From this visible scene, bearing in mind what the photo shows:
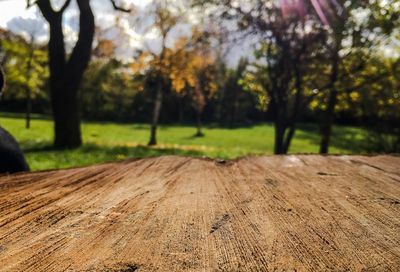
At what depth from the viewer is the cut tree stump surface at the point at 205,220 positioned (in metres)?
1.62

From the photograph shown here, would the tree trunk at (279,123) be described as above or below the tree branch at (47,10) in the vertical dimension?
below

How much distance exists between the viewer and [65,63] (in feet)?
41.9

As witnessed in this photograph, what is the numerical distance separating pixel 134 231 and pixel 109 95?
59175 mm

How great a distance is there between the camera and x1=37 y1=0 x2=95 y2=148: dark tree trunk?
492 inches

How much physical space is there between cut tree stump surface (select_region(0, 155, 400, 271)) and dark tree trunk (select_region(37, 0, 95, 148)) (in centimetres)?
986

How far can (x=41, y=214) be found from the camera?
2244 mm

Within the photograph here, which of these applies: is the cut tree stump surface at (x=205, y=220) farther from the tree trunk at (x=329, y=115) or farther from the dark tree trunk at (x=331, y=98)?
the tree trunk at (x=329, y=115)

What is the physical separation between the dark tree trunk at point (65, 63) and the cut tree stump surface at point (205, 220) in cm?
986

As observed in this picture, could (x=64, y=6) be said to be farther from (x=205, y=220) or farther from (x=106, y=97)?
(x=106, y=97)

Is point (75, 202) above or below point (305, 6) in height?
below

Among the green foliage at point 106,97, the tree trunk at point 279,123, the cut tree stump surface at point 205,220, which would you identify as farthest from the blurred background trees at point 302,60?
the green foliage at point 106,97

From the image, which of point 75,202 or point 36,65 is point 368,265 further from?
point 36,65

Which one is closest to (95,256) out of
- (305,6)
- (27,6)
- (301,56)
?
(305,6)

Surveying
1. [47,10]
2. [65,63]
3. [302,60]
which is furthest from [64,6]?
[302,60]
